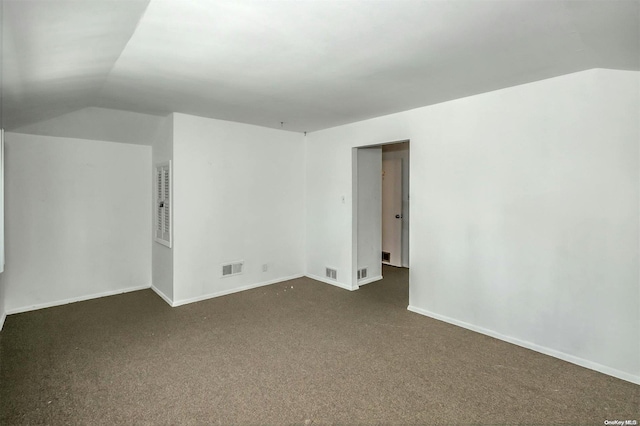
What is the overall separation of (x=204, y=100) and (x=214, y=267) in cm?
219

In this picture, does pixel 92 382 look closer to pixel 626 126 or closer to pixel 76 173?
pixel 76 173

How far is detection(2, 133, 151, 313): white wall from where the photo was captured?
3975mm

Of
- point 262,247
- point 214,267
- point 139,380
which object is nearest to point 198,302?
point 214,267

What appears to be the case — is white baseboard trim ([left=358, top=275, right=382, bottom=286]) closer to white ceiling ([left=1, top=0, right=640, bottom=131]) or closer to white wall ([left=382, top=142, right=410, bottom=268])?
white wall ([left=382, top=142, right=410, bottom=268])

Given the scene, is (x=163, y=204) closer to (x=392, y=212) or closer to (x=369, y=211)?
(x=369, y=211)

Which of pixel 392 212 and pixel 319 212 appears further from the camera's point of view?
pixel 392 212

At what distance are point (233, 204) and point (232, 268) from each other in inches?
35.7

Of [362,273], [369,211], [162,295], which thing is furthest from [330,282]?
[162,295]

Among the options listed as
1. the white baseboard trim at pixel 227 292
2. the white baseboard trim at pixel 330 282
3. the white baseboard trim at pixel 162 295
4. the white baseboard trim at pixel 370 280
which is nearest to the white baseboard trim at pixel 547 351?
the white baseboard trim at pixel 330 282

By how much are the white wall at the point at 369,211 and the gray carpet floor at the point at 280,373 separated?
1367 mm

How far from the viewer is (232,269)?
4680mm

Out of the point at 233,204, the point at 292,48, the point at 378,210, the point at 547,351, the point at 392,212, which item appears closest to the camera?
the point at 292,48

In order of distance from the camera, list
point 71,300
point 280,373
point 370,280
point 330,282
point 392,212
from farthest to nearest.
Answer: point 392,212, point 370,280, point 330,282, point 71,300, point 280,373

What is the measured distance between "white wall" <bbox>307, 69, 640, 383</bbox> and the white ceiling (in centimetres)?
30
